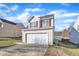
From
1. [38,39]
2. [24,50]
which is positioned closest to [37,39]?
[38,39]

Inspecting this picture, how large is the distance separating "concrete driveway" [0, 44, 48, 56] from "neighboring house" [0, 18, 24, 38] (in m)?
0.11

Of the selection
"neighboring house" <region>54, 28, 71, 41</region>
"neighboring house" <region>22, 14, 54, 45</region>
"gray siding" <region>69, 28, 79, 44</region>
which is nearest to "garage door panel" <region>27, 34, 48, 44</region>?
"neighboring house" <region>22, 14, 54, 45</region>

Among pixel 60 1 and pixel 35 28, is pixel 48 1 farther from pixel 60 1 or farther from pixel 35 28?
pixel 35 28

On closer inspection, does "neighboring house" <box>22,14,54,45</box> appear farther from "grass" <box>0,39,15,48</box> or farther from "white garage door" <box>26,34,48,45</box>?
"grass" <box>0,39,15,48</box>

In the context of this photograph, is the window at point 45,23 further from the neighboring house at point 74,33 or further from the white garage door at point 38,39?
the neighboring house at point 74,33

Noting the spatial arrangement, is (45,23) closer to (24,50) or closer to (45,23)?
(45,23)

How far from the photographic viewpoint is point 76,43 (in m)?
1.60

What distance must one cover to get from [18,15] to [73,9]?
1.61ft

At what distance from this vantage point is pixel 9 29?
5.32ft

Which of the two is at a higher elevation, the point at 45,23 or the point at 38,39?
the point at 45,23

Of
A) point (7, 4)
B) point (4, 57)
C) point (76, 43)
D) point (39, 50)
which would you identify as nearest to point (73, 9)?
point (76, 43)

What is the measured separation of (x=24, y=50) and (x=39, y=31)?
22 centimetres

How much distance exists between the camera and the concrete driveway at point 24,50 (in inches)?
62.8

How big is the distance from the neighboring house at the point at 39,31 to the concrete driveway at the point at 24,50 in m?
0.05
